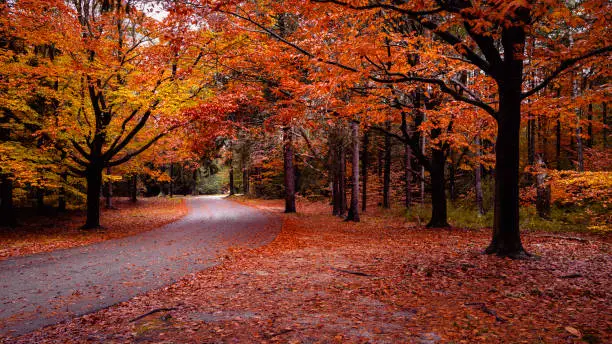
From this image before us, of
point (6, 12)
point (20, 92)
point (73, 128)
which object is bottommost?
point (73, 128)

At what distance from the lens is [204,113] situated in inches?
572

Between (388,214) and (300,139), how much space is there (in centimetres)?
691

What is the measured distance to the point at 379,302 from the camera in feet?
18.6

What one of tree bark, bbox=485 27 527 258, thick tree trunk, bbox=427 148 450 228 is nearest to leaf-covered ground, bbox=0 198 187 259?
thick tree trunk, bbox=427 148 450 228

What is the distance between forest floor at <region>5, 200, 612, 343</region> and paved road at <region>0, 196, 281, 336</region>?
57 cm

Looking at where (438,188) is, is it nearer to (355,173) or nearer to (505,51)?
(355,173)

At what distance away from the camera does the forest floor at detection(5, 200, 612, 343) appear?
4449mm

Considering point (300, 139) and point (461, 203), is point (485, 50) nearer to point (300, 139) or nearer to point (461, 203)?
point (300, 139)

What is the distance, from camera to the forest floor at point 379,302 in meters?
4.45

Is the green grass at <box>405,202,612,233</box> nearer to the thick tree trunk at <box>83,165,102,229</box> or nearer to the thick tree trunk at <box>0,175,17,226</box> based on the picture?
the thick tree trunk at <box>83,165,102,229</box>

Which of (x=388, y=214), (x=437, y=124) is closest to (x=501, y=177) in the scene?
(x=437, y=124)

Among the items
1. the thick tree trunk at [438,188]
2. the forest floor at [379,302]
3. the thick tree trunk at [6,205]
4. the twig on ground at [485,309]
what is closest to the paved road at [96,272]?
the forest floor at [379,302]

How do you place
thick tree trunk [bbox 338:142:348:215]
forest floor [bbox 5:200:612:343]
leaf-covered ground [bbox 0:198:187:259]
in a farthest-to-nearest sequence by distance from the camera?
thick tree trunk [bbox 338:142:348:215]
leaf-covered ground [bbox 0:198:187:259]
forest floor [bbox 5:200:612:343]

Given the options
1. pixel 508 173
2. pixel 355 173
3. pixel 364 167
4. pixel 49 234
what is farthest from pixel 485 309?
pixel 364 167
